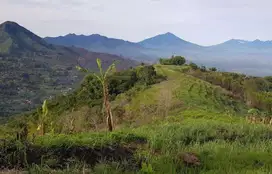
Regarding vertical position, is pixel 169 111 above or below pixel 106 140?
below

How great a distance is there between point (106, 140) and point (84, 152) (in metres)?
1.08

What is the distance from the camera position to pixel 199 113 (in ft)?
101

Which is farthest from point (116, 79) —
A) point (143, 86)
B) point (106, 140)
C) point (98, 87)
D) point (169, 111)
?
point (106, 140)

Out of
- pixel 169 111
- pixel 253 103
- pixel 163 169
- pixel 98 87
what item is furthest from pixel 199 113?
pixel 98 87

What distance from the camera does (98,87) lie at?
6391 cm

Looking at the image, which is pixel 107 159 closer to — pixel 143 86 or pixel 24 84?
pixel 143 86

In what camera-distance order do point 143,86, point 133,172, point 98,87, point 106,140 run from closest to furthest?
1. point 133,172
2. point 106,140
3. point 143,86
4. point 98,87

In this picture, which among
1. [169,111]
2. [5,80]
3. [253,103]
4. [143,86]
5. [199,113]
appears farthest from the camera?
[5,80]

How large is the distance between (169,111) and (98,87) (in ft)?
97.9

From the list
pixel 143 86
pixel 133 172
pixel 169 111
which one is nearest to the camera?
pixel 133 172

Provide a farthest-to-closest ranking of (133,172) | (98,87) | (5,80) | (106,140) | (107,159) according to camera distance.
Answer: (5,80) < (98,87) < (106,140) < (107,159) < (133,172)

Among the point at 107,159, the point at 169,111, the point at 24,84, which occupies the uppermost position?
the point at 107,159

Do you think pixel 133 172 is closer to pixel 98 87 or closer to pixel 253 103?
pixel 253 103

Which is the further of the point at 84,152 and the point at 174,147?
the point at 174,147
